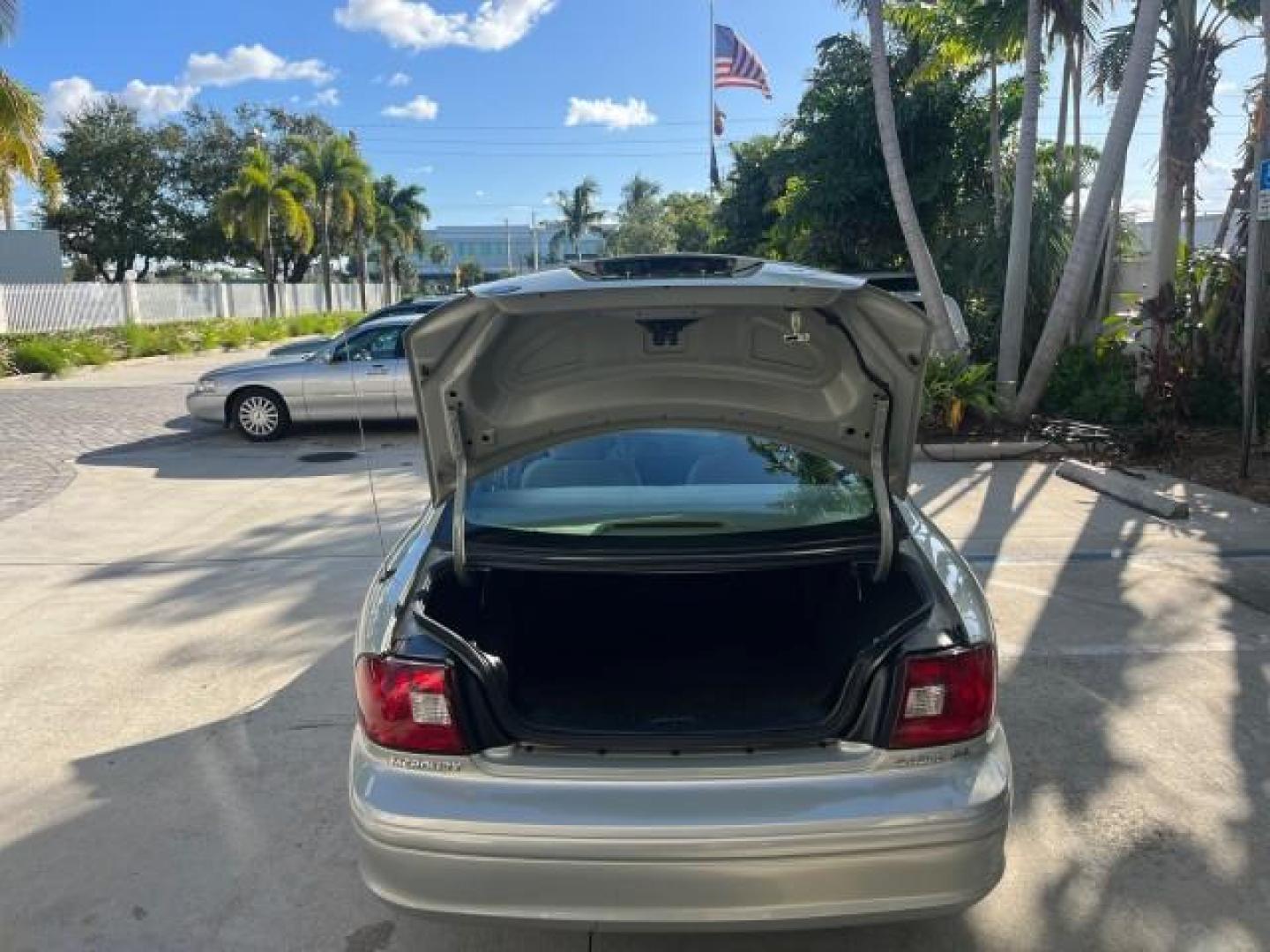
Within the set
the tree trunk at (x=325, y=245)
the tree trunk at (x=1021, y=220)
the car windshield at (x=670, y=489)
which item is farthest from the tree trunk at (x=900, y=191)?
the tree trunk at (x=325, y=245)

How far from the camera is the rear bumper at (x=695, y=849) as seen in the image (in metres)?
2.06

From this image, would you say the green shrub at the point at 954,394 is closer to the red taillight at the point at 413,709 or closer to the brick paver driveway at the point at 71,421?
the red taillight at the point at 413,709

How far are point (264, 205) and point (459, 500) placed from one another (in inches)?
1419

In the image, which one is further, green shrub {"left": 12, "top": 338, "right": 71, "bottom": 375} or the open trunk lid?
green shrub {"left": 12, "top": 338, "right": 71, "bottom": 375}

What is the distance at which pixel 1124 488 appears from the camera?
25.3 ft

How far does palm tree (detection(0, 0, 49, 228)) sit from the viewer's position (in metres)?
16.0

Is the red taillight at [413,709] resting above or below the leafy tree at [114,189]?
below

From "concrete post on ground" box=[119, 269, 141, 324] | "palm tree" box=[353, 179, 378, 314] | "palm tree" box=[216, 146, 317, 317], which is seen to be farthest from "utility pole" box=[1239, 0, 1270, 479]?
"palm tree" box=[353, 179, 378, 314]

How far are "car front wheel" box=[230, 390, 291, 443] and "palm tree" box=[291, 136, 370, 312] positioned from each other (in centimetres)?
3280

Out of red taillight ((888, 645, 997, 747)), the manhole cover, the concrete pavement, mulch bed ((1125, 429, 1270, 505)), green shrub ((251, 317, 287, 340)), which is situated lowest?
the concrete pavement

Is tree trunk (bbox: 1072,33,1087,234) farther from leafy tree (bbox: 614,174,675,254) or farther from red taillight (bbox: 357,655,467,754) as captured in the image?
leafy tree (bbox: 614,174,675,254)

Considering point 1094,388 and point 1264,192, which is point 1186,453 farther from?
point 1264,192

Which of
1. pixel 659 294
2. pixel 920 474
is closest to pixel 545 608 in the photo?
pixel 659 294

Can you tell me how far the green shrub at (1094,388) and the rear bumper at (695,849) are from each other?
9492 millimetres
